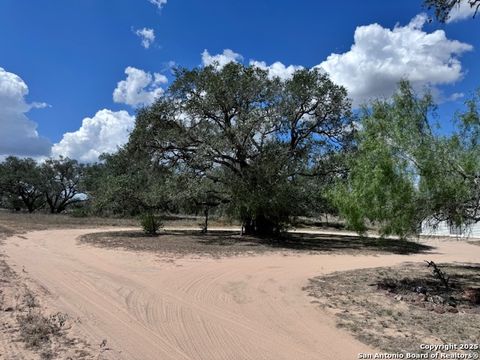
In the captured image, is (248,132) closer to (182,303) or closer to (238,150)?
(238,150)

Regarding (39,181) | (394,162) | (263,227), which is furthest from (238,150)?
(39,181)

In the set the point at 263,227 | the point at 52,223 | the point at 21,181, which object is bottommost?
the point at 52,223

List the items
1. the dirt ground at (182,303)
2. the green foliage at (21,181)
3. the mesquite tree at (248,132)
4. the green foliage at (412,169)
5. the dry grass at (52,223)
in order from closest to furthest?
the dirt ground at (182,303), the green foliage at (412,169), the mesquite tree at (248,132), the dry grass at (52,223), the green foliage at (21,181)

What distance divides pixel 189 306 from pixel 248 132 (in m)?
15.9

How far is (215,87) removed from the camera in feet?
80.2

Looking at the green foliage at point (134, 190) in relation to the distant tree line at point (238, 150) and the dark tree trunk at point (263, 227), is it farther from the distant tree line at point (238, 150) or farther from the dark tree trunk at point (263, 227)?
the dark tree trunk at point (263, 227)

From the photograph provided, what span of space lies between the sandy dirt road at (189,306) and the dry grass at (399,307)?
43cm

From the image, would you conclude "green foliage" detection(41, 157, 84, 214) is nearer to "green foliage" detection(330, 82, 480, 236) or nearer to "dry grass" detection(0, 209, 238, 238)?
"dry grass" detection(0, 209, 238, 238)

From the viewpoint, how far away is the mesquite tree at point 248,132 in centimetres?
2325

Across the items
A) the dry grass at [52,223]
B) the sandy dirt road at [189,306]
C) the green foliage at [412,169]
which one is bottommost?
the sandy dirt road at [189,306]

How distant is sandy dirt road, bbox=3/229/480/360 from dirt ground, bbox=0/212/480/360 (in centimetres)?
2

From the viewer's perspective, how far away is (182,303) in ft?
27.7

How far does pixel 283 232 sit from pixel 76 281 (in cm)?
1974

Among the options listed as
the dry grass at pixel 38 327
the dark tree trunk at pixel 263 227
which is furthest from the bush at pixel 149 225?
the dry grass at pixel 38 327
